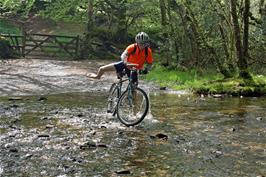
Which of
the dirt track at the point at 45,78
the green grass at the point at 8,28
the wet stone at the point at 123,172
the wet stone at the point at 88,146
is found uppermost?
the green grass at the point at 8,28

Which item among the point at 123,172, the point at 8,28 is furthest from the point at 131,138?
the point at 8,28

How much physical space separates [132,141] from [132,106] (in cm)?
216

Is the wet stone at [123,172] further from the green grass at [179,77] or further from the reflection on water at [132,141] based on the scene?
the green grass at [179,77]

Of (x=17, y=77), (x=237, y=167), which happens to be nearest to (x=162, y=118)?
(x=237, y=167)

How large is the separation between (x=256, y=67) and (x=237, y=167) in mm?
16765

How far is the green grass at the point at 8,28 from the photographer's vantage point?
46884 millimetres

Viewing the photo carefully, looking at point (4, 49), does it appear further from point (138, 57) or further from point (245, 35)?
point (138, 57)

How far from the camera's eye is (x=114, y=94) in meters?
12.1

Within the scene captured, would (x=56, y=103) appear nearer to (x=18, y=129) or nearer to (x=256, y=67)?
(x=18, y=129)

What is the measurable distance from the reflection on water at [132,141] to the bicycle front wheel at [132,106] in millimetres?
224

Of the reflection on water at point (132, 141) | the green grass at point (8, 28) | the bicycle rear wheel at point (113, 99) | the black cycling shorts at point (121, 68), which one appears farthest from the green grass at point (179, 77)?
the green grass at point (8, 28)

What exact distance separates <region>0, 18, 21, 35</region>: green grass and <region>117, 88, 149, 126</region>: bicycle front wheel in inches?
1470

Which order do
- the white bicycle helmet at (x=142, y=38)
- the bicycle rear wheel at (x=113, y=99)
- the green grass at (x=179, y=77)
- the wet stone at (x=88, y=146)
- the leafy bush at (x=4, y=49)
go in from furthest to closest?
the leafy bush at (x=4, y=49), the green grass at (x=179, y=77), the bicycle rear wheel at (x=113, y=99), the white bicycle helmet at (x=142, y=38), the wet stone at (x=88, y=146)

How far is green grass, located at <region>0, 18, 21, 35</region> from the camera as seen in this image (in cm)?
4688
